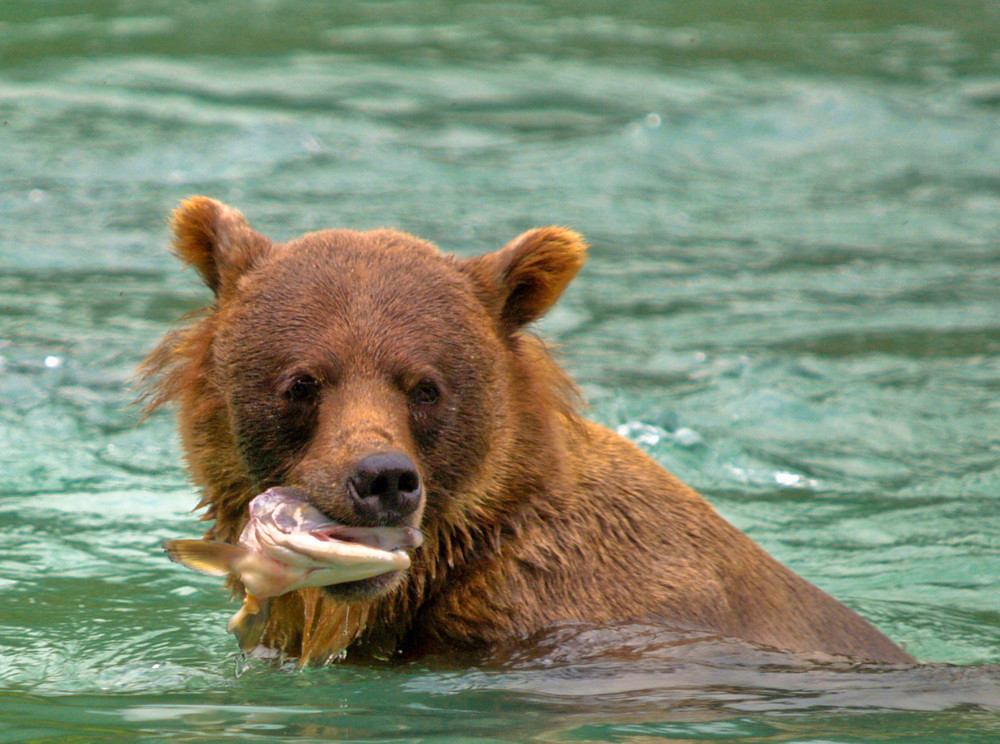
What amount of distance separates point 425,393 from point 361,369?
0.90 ft

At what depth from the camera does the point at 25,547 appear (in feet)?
26.3

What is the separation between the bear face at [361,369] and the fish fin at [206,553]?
0.34 meters

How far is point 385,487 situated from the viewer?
195 inches

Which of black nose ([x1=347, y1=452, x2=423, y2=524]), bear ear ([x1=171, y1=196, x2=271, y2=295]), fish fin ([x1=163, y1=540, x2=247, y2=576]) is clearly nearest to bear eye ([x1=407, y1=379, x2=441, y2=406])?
black nose ([x1=347, y1=452, x2=423, y2=524])

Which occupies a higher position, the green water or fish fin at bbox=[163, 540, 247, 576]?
fish fin at bbox=[163, 540, 247, 576]

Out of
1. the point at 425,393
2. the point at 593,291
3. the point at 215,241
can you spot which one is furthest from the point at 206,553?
the point at 593,291

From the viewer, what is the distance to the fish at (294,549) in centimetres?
497

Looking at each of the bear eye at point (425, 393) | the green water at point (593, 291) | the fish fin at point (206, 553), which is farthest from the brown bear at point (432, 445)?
the fish fin at point (206, 553)

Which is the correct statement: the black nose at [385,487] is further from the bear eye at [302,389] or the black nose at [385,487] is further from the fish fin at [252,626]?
the fish fin at [252,626]

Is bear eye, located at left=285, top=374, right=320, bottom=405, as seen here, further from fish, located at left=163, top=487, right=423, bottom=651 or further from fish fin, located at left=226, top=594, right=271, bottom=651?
fish fin, located at left=226, top=594, right=271, bottom=651

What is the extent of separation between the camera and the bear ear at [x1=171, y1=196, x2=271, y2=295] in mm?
5934

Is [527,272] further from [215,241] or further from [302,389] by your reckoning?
[215,241]

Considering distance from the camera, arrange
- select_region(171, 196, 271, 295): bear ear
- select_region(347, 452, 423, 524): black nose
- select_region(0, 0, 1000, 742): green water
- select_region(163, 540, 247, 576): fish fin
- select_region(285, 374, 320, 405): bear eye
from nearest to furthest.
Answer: select_region(347, 452, 423, 524): black nose < select_region(163, 540, 247, 576): fish fin < select_region(285, 374, 320, 405): bear eye < select_region(0, 0, 1000, 742): green water < select_region(171, 196, 271, 295): bear ear

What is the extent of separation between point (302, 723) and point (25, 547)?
350 centimetres
